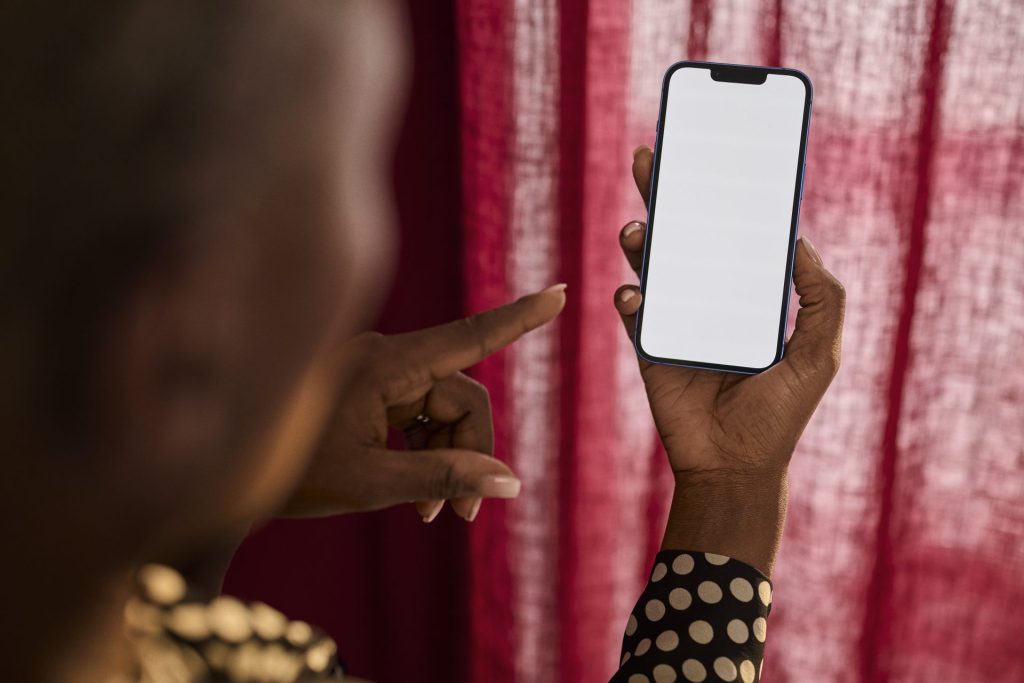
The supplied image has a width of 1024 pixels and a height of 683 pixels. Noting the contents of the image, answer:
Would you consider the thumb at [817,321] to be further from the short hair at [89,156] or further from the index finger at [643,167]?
the short hair at [89,156]

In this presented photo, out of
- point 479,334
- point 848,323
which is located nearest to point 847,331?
point 848,323

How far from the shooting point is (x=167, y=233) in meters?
0.22

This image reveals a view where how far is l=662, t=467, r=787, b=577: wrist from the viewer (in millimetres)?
536

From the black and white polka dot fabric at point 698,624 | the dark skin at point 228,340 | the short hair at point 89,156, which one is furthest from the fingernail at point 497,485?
the short hair at point 89,156

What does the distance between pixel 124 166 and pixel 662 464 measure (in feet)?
2.20

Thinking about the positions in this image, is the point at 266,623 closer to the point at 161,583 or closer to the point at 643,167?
the point at 161,583

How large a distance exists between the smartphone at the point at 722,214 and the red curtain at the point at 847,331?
89 mm

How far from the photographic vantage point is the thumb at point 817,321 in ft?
1.93

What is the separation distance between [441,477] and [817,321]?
0.99 ft

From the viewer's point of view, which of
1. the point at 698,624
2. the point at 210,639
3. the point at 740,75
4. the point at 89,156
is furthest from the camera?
the point at 740,75

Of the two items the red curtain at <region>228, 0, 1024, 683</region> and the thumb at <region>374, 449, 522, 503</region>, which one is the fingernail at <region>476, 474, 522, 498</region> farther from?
the red curtain at <region>228, 0, 1024, 683</region>

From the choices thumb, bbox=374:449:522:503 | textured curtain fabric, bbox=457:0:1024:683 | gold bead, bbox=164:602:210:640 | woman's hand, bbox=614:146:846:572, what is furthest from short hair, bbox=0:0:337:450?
textured curtain fabric, bbox=457:0:1024:683

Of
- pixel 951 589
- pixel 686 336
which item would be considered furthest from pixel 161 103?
pixel 951 589

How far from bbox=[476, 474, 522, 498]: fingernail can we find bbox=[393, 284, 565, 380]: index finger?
0.28ft
